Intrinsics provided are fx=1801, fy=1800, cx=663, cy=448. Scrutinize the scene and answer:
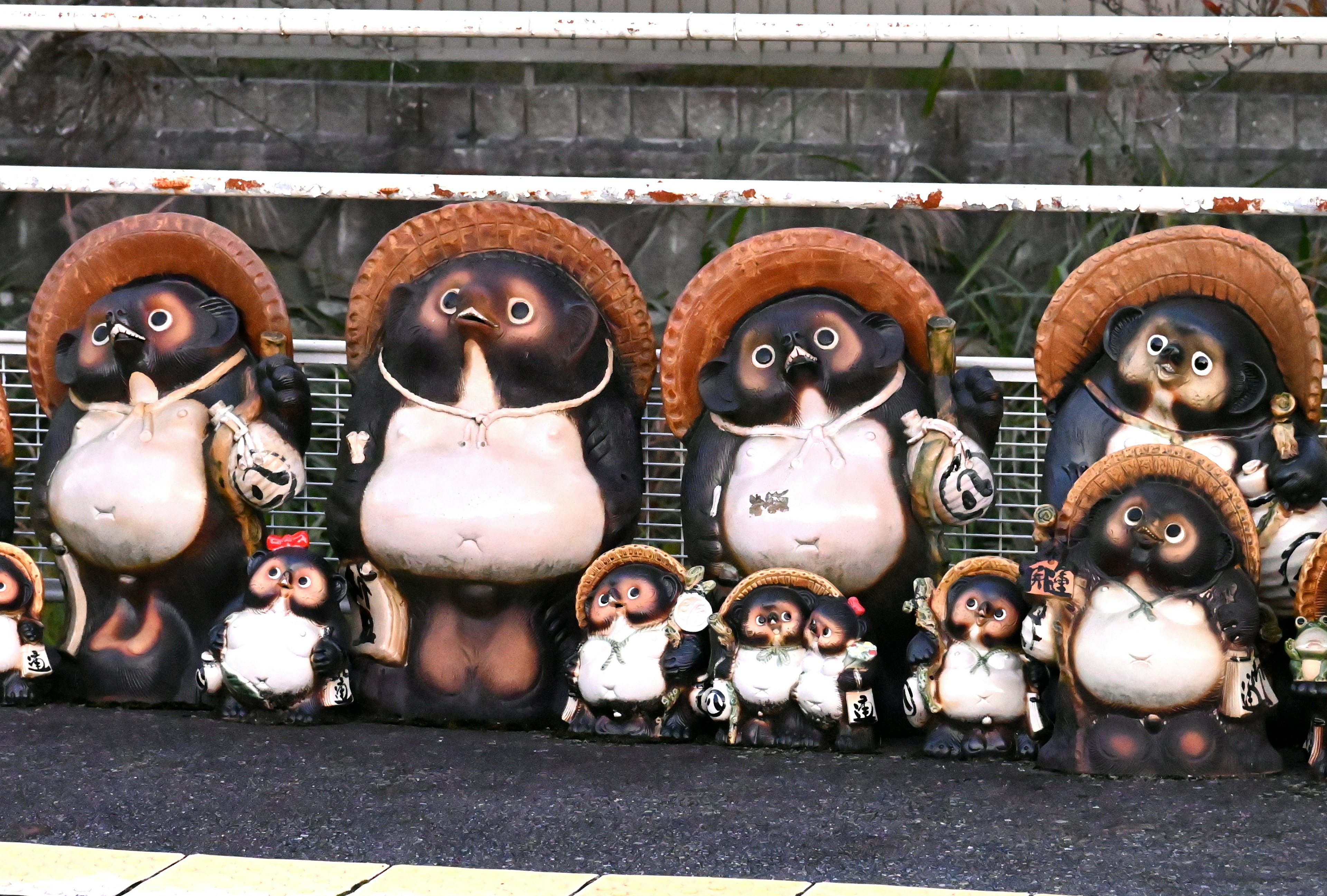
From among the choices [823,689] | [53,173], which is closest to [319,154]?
[53,173]

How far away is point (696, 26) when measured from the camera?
12.9 ft

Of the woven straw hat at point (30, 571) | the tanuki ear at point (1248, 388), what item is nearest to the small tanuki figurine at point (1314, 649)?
the tanuki ear at point (1248, 388)

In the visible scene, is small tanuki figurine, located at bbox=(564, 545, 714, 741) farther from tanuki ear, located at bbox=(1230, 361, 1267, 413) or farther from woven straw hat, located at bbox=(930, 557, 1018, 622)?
tanuki ear, located at bbox=(1230, 361, 1267, 413)

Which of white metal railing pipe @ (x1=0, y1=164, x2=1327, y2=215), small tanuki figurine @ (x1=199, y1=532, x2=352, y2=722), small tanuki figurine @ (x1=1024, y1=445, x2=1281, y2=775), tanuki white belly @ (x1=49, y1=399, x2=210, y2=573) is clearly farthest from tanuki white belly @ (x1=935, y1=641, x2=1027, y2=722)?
tanuki white belly @ (x1=49, y1=399, x2=210, y2=573)

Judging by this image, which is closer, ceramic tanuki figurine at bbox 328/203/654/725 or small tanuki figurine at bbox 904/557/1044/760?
small tanuki figurine at bbox 904/557/1044/760

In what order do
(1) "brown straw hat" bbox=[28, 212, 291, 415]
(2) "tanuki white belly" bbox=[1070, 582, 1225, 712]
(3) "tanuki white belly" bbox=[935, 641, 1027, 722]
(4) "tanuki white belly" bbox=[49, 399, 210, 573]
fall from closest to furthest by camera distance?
(2) "tanuki white belly" bbox=[1070, 582, 1225, 712] < (3) "tanuki white belly" bbox=[935, 641, 1027, 722] < (4) "tanuki white belly" bbox=[49, 399, 210, 573] < (1) "brown straw hat" bbox=[28, 212, 291, 415]

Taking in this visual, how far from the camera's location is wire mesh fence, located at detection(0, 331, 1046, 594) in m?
4.34

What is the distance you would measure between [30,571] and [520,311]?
121cm

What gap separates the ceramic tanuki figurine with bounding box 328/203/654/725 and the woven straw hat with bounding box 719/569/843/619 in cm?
37

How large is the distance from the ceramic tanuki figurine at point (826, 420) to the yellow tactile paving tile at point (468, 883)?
0.99 m

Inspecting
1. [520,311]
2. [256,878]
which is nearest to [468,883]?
[256,878]

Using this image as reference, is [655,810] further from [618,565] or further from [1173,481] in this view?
[1173,481]

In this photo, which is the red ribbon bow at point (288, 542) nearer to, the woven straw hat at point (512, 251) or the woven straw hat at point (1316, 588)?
the woven straw hat at point (512, 251)

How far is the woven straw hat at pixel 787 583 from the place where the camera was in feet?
11.8
